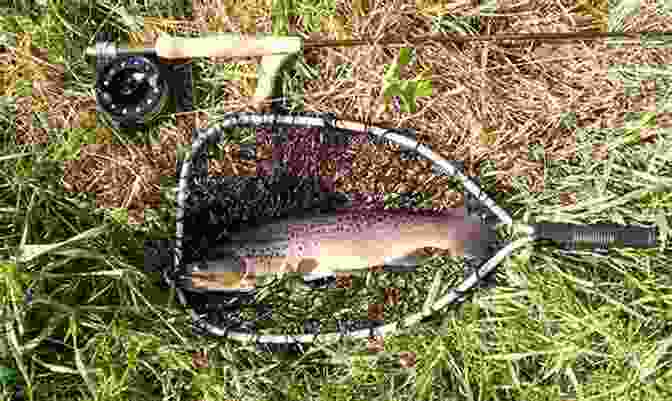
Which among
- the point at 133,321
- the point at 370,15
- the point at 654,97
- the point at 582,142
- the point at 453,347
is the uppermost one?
the point at 370,15

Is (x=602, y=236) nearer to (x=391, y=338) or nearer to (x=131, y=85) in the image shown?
(x=391, y=338)

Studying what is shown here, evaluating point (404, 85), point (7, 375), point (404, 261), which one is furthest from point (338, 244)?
point (7, 375)

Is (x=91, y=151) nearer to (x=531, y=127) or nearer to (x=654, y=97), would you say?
(x=531, y=127)

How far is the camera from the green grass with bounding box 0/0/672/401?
78.9 inches

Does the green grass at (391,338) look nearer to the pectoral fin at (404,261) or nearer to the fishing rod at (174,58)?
the pectoral fin at (404,261)

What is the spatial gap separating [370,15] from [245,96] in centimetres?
63

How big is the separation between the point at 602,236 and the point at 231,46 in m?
1.48

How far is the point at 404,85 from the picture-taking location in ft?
7.52

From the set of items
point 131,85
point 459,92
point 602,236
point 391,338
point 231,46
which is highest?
point 231,46

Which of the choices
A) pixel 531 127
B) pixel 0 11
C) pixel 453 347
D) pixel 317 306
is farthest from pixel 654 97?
pixel 0 11

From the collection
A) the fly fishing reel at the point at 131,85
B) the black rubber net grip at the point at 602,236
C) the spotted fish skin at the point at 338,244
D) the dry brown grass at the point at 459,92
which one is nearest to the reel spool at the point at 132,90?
the fly fishing reel at the point at 131,85

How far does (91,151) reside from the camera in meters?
2.45

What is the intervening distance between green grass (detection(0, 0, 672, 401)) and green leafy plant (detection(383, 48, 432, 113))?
0.62m

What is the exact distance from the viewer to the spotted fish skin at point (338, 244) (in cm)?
219
